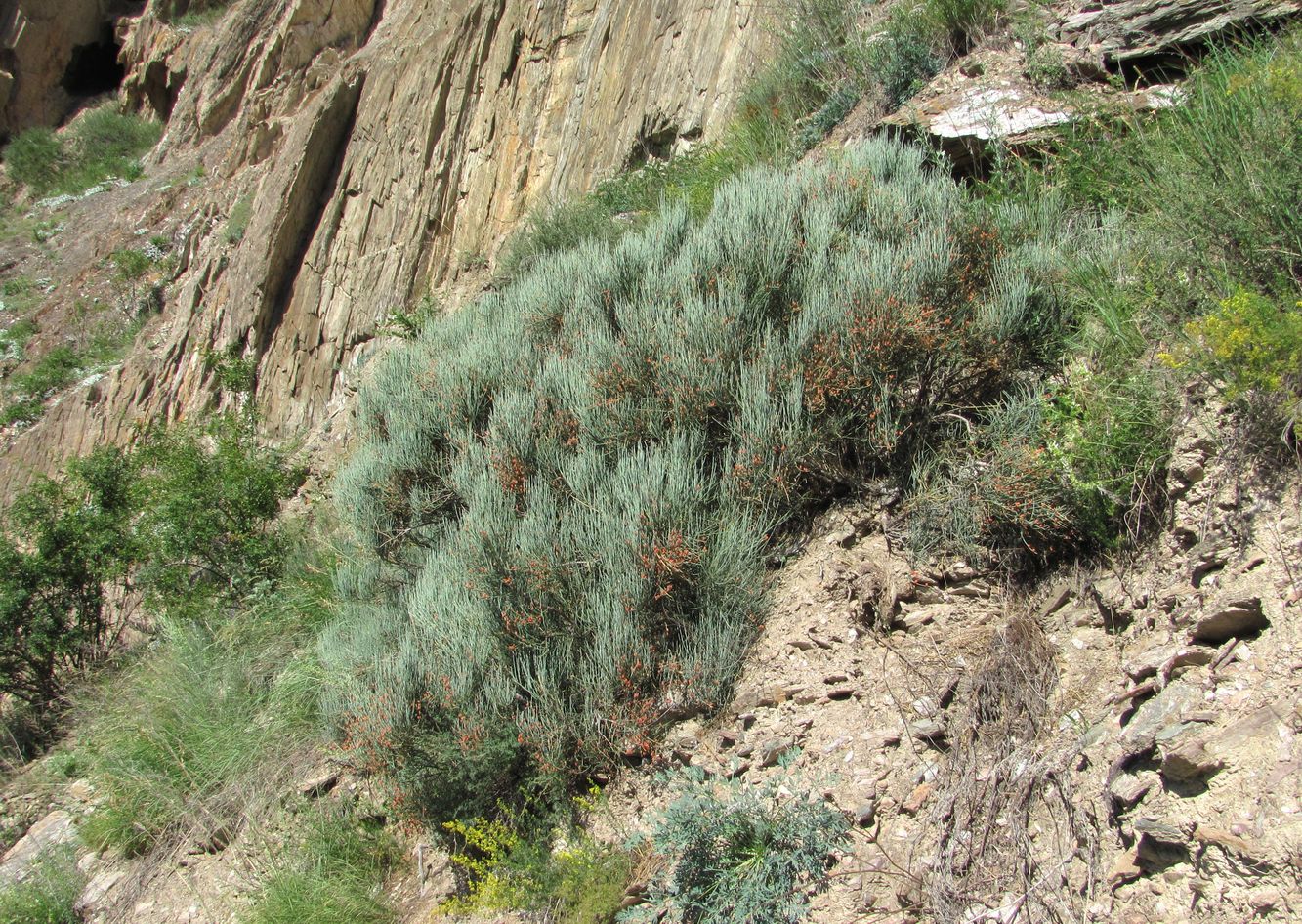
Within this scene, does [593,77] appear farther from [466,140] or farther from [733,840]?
[733,840]

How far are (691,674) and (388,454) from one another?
9.71 feet

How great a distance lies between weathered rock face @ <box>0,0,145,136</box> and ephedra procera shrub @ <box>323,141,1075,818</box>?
28.1m

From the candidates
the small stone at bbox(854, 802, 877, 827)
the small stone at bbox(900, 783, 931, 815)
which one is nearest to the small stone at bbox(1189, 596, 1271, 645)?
the small stone at bbox(900, 783, 931, 815)

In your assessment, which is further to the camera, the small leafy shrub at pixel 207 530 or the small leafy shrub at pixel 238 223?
the small leafy shrub at pixel 238 223

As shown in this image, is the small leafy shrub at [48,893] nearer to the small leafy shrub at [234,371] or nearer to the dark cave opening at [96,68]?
the small leafy shrub at [234,371]

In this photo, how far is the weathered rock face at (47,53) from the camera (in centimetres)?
2605

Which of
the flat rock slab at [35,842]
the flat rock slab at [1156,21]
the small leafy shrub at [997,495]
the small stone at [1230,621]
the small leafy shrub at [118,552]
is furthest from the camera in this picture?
the small leafy shrub at [118,552]

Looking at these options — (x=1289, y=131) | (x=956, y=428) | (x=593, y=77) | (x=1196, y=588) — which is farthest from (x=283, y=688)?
(x=593, y=77)

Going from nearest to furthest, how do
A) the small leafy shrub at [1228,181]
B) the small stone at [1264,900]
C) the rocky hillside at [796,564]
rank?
1. the small stone at [1264,900]
2. the rocky hillside at [796,564]
3. the small leafy shrub at [1228,181]

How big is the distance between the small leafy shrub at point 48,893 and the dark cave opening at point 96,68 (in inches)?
1113

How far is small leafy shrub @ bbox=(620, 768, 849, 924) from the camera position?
3.04 meters

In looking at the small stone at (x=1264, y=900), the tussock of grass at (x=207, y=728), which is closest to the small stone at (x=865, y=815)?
the small stone at (x=1264, y=900)

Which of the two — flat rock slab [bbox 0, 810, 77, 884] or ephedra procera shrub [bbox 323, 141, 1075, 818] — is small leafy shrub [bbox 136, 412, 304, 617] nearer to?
flat rock slab [bbox 0, 810, 77, 884]

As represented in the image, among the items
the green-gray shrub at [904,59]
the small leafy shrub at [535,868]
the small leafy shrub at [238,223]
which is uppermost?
the small leafy shrub at [238,223]
